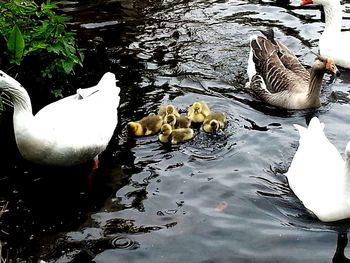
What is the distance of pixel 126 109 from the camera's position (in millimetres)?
10008

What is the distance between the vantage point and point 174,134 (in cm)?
896

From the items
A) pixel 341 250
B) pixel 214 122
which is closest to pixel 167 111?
pixel 214 122

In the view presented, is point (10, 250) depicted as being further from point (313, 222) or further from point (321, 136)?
point (321, 136)

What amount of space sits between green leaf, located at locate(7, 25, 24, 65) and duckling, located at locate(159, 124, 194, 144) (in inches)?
80.6

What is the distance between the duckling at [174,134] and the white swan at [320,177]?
155cm

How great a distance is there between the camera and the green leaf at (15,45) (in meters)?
8.38

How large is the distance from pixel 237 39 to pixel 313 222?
5828mm

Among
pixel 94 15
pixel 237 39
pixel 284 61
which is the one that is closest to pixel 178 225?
pixel 284 61

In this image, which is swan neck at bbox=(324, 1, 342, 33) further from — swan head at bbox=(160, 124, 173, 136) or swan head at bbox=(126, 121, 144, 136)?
swan head at bbox=(126, 121, 144, 136)

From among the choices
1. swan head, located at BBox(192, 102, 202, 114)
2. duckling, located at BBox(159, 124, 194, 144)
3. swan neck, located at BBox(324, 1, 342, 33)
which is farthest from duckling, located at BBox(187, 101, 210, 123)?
swan neck, located at BBox(324, 1, 342, 33)

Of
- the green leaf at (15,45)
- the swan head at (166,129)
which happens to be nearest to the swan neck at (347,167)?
the swan head at (166,129)

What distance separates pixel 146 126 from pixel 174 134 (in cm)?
44

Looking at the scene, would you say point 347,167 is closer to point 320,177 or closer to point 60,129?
point 320,177

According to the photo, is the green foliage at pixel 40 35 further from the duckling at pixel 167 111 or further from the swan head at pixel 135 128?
the duckling at pixel 167 111
